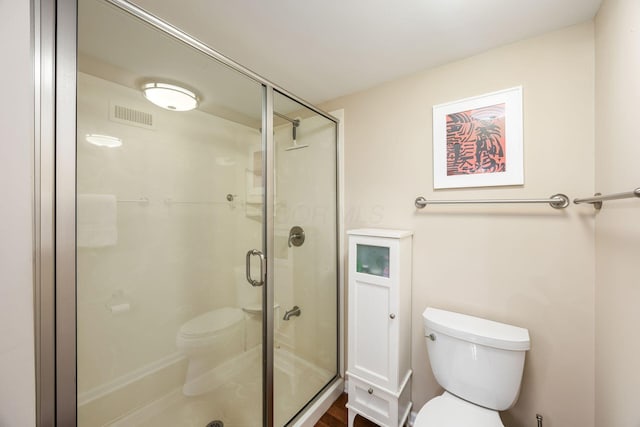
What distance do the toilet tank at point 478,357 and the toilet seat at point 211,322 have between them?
1.07m

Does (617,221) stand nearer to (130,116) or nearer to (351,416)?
(351,416)

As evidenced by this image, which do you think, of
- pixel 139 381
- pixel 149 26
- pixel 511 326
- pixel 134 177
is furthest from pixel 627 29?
pixel 139 381

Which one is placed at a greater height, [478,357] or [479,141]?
[479,141]

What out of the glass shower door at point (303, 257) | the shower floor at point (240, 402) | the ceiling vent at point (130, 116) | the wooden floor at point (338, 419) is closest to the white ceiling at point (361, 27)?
the glass shower door at point (303, 257)

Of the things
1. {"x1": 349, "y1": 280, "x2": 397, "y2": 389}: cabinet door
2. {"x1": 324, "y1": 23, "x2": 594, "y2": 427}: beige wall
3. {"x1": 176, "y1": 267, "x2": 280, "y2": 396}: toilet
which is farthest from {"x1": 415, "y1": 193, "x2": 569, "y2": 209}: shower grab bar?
{"x1": 176, "y1": 267, "x2": 280, "y2": 396}: toilet

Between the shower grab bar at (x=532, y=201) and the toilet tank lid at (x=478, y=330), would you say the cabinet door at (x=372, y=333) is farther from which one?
the shower grab bar at (x=532, y=201)

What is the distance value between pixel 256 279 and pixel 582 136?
5.70 feet

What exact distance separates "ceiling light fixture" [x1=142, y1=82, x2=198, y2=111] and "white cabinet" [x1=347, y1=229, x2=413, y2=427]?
3.67 ft

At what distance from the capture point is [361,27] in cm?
113

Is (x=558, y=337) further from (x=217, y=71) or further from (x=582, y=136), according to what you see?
(x=217, y=71)

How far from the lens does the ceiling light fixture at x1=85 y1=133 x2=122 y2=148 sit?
832 mm

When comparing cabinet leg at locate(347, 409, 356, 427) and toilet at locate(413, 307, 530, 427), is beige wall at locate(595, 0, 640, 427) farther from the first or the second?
cabinet leg at locate(347, 409, 356, 427)

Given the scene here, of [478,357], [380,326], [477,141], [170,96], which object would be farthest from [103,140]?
[478,357]

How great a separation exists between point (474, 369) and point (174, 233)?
1594 mm
